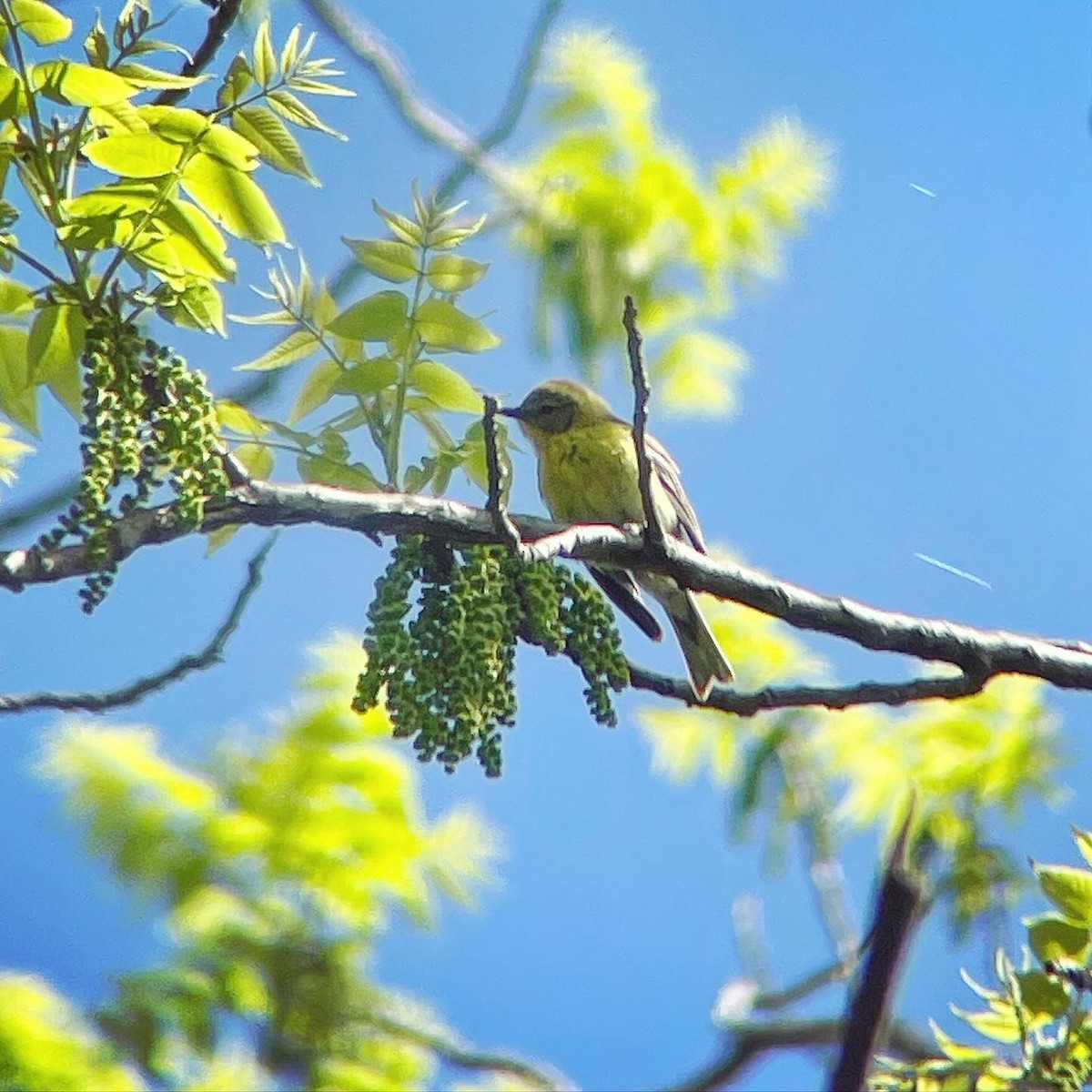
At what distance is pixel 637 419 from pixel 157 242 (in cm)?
33

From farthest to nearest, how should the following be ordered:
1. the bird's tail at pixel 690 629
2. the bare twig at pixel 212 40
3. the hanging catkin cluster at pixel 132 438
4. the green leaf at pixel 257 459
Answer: the bird's tail at pixel 690 629 → the green leaf at pixel 257 459 → the bare twig at pixel 212 40 → the hanging catkin cluster at pixel 132 438

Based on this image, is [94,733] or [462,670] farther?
[94,733]

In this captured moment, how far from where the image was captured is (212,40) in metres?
1.00

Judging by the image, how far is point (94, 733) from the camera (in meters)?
1.83

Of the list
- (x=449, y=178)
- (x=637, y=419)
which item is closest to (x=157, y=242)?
(x=637, y=419)

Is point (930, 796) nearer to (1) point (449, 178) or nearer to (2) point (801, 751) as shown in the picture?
(2) point (801, 751)

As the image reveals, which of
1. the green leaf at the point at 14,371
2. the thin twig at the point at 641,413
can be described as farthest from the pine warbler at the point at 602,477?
the green leaf at the point at 14,371

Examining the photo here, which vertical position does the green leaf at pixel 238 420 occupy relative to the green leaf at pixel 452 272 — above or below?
A: below

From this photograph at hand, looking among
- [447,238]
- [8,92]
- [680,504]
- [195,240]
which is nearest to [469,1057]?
[680,504]

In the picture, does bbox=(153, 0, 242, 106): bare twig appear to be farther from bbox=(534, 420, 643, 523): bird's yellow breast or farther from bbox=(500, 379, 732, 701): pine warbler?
bbox=(534, 420, 643, 523): bird's yellow breast

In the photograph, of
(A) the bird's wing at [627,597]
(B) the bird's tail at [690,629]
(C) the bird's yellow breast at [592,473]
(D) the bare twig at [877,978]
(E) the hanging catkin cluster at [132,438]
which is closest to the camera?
(D) the bare twig at [877,978]

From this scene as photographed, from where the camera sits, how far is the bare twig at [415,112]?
6.07ft

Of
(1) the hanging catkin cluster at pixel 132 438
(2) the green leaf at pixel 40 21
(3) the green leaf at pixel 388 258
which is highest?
(3) the green leaf at pixel 388 258

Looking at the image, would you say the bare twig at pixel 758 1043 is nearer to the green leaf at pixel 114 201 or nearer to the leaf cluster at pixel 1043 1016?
the leaf cluster at pixel 1043 1016
